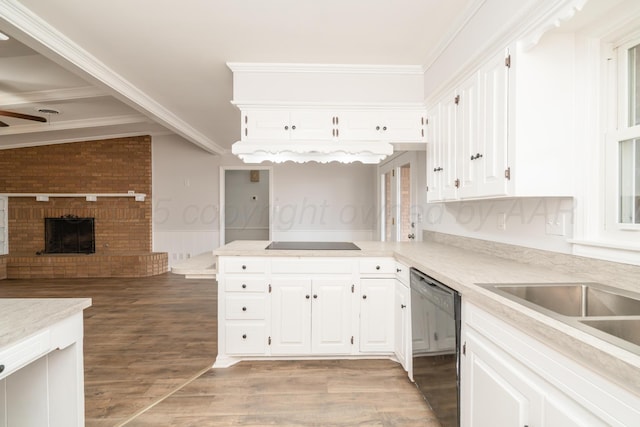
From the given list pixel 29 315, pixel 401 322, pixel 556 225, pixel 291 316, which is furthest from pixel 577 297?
pixel 29 315

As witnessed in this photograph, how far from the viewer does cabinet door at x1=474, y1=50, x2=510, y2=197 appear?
5.43ft

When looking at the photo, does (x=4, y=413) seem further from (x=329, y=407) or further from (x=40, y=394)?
(x=329, y=407)

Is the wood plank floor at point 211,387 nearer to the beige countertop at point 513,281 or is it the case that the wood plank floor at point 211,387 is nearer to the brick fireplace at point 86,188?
the beige countertop at point 513,281

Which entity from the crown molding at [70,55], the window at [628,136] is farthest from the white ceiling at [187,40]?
the window at [628,136]

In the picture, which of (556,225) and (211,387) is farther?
(211,387)

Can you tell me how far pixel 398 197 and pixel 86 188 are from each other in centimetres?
567

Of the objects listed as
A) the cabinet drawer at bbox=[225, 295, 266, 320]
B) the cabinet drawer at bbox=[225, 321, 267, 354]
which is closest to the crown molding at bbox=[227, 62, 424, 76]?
the cabinet drawer at bbox=[225, 295, 266, 320]

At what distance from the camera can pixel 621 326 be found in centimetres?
107

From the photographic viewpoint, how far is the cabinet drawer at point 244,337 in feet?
8.24

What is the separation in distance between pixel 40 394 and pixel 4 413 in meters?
0.12

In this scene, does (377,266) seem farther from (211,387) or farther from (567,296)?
(211,387)

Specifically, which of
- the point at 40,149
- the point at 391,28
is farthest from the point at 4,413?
the point at 40,149

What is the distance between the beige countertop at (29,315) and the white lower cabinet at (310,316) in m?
1.38

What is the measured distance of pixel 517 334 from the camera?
1091mm
